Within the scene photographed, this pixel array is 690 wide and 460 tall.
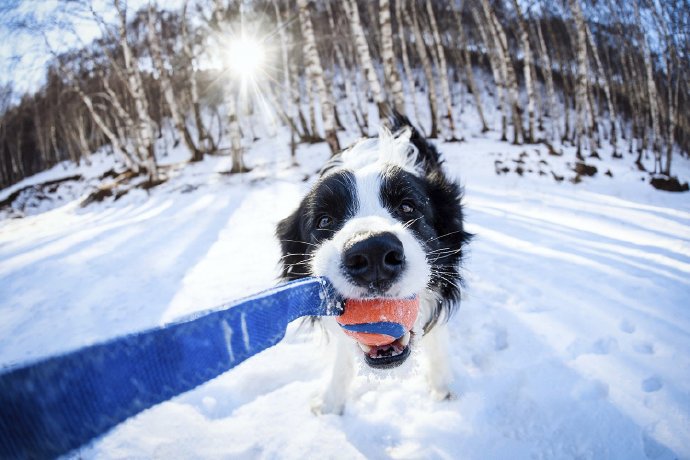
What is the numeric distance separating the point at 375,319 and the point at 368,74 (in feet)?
30.0

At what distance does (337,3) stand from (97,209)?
17.0 m

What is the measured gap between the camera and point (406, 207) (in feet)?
7.62

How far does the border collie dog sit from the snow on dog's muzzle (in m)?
0.02

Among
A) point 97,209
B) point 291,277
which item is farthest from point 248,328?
point 97,209

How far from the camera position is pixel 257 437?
2072 millimetres

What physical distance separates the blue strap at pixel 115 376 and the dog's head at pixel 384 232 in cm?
60

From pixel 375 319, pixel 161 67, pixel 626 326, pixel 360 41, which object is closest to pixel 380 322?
pixel 375 319

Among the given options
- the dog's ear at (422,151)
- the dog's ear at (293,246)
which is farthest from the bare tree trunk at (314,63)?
the dog's ear at (293,246)

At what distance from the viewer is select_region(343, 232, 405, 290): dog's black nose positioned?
1496 millimetres

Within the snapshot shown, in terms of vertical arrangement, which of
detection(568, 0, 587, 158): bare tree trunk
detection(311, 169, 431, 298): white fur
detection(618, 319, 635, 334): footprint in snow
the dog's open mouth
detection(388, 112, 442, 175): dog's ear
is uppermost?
detection(568, 0, 587, 158): bare tree trunk

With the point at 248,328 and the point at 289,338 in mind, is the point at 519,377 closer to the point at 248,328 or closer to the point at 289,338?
the point at 289,338

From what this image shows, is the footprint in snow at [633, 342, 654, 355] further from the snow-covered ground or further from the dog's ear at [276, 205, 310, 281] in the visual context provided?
the dog's ear at [276, 205, 310, 281]

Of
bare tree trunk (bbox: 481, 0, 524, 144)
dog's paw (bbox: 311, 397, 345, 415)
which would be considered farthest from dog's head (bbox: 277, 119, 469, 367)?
bare tree trunk (bbox: 481, 0, 524, 144)

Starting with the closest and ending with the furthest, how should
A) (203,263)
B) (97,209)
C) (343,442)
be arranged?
(343,442) → (203,263) → (97,209)
